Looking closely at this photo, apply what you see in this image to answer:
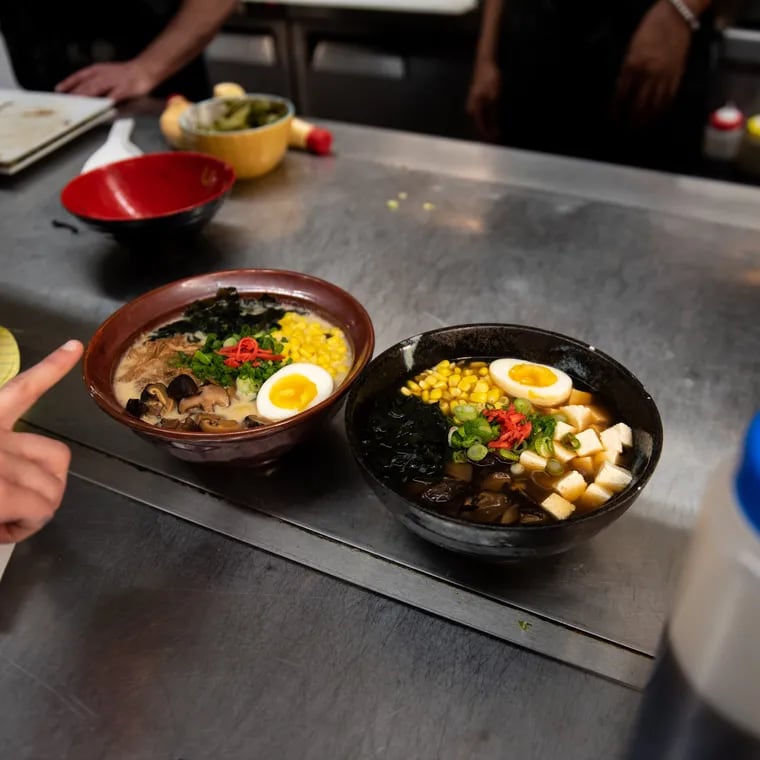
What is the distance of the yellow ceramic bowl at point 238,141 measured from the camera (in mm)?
2193

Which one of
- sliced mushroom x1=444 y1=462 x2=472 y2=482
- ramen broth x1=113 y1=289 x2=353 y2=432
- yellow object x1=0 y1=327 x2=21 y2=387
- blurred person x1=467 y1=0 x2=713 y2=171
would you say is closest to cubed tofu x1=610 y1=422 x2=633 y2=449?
sliced mushroom x1=444 y1=462 x2=472 y2=482

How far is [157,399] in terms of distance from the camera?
1.23 m

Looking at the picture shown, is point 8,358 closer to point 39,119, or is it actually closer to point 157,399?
point 157,399

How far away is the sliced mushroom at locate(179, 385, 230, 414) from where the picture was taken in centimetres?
124

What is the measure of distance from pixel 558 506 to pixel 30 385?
2.63ft

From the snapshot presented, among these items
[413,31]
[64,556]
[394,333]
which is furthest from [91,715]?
[413,31]

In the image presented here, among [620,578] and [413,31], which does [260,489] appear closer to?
[620,578]

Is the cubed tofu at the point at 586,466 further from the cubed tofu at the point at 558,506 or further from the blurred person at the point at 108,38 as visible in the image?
the blurred person at the point at 108,38

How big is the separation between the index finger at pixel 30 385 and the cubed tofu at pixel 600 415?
0.83 meters

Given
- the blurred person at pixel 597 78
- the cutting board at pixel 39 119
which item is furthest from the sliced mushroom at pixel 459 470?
the blurred person at pixel 597 78

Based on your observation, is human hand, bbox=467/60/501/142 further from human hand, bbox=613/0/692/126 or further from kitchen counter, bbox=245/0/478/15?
kitchen counter, bbox=245/0/478/15

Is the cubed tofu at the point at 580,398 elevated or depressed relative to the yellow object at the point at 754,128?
elevated

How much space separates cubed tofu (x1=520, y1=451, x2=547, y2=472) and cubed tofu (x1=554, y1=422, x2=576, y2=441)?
5cm

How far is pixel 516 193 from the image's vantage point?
7.22 ft
